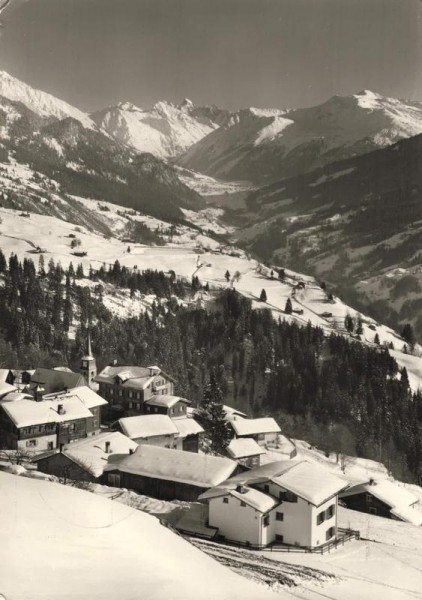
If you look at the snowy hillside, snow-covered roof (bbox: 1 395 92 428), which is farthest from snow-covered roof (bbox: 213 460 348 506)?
the snowy hillside

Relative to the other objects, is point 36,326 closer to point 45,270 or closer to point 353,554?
point 45,270

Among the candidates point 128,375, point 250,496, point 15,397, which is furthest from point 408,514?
point 128,375

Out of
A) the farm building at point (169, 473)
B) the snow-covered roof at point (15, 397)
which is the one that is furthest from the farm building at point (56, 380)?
the farm building at point (169, 473)

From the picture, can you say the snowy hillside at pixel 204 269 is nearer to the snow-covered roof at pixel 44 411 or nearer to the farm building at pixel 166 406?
the farm building at pixel 166 406

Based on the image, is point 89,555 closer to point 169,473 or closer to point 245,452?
point 169,473

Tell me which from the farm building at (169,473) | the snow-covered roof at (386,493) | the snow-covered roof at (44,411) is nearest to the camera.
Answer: the farm building at (169,473)
